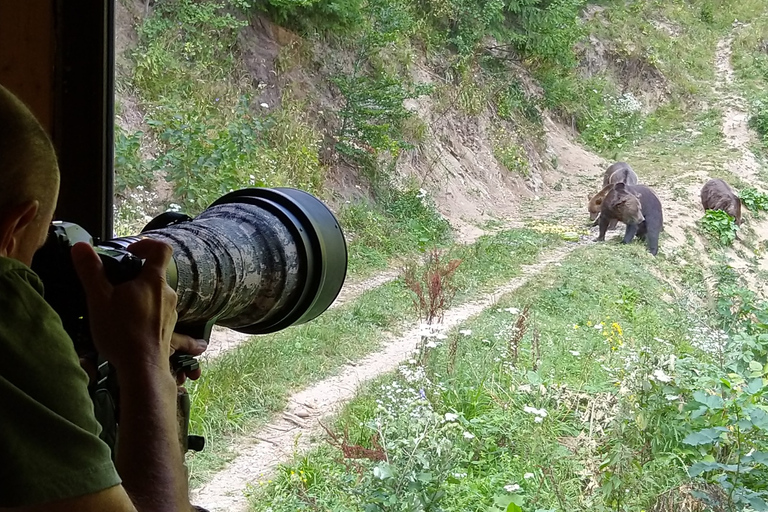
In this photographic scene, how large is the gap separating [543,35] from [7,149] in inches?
231

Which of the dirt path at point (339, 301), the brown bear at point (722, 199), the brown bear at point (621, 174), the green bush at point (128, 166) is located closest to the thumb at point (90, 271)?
the dirt path at point (339, 301)

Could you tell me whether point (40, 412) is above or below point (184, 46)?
above

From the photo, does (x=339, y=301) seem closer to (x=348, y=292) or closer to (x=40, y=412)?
(x=348, y=292)

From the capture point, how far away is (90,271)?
0.52 meters

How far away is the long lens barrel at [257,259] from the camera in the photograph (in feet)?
2.11

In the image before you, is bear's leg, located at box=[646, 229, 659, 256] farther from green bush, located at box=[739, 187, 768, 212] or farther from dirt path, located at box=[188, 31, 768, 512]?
green bush, located at box=[739, 187, 768, 212]

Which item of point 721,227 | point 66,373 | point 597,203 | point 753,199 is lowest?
point 597,203

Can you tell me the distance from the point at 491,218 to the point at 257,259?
399 cm

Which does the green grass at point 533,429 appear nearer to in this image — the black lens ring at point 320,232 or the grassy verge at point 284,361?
the grassy verge at point 284,361

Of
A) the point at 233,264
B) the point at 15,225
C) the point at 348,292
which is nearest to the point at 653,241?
the point at 348,292

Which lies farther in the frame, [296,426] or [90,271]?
[296,426]

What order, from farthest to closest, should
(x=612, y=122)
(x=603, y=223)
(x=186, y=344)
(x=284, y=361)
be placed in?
(x=612, y=122), (x=603, y=223), (x=284, y=361), (x=186, y=344)

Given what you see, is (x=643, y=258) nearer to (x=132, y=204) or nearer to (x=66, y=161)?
(x=132, y=204)

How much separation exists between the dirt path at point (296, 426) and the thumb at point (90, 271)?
3.27ft
